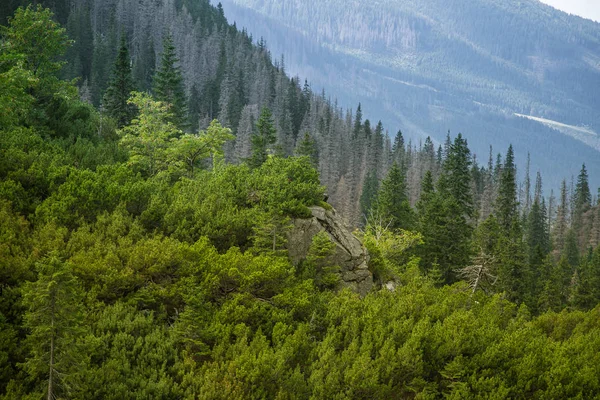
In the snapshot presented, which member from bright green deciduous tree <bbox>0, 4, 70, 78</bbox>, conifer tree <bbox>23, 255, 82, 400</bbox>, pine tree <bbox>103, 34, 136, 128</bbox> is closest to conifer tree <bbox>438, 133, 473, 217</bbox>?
pine tree <bbox>103, 34, 136, 128</bbox>

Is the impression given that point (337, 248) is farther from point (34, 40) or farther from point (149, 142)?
point (34, 40)

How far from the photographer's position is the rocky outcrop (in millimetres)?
15445

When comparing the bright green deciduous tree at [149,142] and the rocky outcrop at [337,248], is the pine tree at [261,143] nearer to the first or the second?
the bright green deciduous tree at [149,142]

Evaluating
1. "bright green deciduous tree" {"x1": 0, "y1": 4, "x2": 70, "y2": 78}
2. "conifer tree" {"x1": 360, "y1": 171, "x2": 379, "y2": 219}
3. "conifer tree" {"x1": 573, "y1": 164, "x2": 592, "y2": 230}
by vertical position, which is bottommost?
"conifer tree" {"x1": 360, "y1": 171, "x2": 379, "y2": 219}

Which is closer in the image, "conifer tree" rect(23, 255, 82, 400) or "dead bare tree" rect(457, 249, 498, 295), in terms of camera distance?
"conifer tree" rect(23, 255, 82, 400)

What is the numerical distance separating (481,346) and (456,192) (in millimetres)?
39584

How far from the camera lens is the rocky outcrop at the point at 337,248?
15.4 meters

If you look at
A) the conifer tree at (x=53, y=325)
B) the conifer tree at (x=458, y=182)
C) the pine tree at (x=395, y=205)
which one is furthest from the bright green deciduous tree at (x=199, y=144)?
the conifer tree at (x=458, y=182)

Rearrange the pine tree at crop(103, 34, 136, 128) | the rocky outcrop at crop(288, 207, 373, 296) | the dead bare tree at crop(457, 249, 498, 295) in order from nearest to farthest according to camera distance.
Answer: the rocky outcrop at crop(288, 207, 373, 296) < the dead bare tree at crop(457, 249, 498, 295) < the pine tree at crop(103, 34, 136, 128)

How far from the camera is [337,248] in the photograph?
1591cm

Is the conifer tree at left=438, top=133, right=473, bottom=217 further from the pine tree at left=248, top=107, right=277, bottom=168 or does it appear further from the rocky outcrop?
the rocky outcrop


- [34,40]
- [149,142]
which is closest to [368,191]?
[149,142]

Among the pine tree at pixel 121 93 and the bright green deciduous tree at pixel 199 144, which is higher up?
the bright green deciduous tree at pixel 199 144

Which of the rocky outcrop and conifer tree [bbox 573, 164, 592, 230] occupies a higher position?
the rocky outcrop
